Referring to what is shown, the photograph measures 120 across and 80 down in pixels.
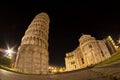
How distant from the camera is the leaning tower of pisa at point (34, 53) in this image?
127ft

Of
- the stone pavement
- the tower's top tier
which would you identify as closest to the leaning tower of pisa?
the tower's top tier

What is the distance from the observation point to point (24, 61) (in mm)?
39688

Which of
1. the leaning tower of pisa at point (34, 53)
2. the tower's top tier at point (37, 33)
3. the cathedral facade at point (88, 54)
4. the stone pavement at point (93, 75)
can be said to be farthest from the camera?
the cathedral facade at point (88, 54)

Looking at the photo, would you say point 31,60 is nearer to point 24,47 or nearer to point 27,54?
point 27,54

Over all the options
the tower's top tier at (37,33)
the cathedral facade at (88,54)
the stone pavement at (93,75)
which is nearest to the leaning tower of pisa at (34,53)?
the tower's top tier at (37,33)

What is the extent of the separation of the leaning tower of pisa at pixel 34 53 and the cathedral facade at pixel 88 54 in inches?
738

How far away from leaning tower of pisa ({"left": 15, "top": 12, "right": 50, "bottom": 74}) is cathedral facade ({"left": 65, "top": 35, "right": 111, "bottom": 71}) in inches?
738

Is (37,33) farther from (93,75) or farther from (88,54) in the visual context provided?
(93,75)

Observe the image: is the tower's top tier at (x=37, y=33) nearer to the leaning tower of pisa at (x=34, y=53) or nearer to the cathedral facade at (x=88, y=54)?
the leaning tower of pisa at (x=34, y=53)

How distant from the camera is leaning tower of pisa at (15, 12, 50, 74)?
→ 127 ft

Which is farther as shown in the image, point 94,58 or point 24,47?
point 94,58

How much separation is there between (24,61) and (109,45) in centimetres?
4006

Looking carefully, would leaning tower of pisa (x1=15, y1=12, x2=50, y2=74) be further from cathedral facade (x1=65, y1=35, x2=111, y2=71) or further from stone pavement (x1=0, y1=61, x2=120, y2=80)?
stone pavement (x1=0, y1=61, x2=120, y2=80)

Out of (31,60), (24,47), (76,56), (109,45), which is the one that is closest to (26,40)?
(24,47)
